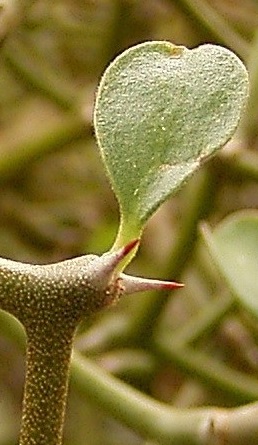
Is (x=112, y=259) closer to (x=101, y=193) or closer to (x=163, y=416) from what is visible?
(x=163, y=416)

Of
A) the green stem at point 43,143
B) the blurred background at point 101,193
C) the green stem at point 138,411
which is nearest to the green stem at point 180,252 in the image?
the blurred background at point 101,193

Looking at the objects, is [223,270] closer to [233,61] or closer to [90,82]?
[233,61]

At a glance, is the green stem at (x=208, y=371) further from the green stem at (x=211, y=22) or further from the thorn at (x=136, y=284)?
the thorn at (x=136, y=284)

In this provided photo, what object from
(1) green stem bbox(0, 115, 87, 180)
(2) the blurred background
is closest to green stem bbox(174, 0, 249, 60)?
(2) the blurred background

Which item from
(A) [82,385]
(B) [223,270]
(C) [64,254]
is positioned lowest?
(C) [64,254]

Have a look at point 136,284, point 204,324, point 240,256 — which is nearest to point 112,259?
point 136,284

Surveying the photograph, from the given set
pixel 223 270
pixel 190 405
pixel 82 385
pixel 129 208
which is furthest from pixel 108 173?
pixel 190 405

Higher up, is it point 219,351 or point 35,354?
point 35,354
